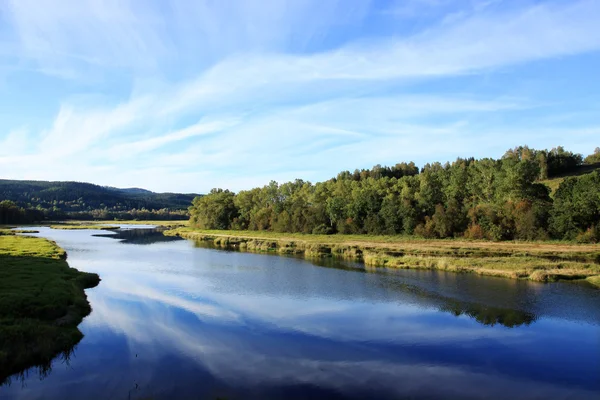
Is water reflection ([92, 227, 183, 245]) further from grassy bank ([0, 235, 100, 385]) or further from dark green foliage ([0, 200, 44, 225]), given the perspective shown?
dark green foliage ([0, 200, 44, 225])

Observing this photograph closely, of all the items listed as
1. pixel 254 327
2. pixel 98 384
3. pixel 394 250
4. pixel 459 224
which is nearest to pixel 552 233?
pixel 459 224

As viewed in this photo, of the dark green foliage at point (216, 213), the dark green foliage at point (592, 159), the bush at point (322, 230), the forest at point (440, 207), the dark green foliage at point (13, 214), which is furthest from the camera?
the dark green foliage at point (592, 159)

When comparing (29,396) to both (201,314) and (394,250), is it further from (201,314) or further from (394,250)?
(394,250)

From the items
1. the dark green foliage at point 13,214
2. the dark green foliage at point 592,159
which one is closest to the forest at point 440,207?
the dark green foliage at point 592,159

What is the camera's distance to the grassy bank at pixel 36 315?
19.2 meters

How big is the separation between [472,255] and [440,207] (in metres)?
24.6

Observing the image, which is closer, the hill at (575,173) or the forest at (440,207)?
the forest at (440,207)

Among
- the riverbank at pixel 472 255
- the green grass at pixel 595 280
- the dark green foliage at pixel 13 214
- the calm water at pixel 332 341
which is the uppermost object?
the dark green foliage at pixel 13 214

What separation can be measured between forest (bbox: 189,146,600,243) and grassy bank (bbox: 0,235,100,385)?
6412 cm

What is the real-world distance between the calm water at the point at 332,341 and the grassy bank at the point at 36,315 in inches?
38.6

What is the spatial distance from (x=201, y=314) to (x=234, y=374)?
36.4 ft

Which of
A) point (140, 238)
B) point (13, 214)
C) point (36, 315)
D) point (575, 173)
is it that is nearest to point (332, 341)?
point (36, 315)

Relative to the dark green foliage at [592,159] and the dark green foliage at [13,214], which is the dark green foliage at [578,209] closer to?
the dark green foliage at [592,159]

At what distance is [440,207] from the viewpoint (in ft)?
268
